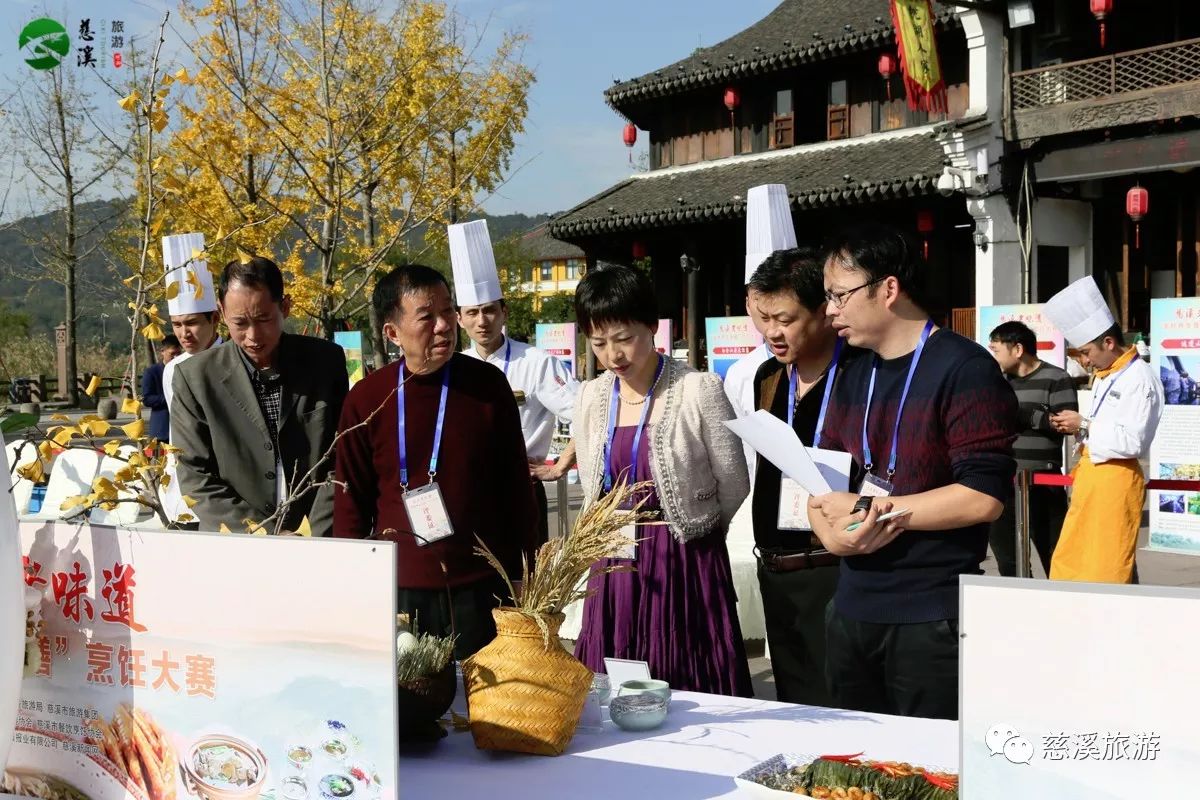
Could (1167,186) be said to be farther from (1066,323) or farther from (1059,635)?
(1059,635)

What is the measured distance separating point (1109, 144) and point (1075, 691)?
11065 millimetres

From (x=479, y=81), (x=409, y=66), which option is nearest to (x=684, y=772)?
(x=409, y=66)

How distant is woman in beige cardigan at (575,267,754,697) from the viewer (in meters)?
2.57

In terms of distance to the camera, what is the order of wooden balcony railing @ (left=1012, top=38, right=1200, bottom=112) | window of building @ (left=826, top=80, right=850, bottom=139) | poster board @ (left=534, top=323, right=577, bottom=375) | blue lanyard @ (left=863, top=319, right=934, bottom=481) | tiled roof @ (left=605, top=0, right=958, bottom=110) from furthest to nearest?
window of building @ (left=826, top=80, right=850, bottom=139) → tiled roof @ (left=605, top=0, right=958, bottom=110) → poster board @ (left=534, top=323, right=577, bottom=375) → wooden balcony railing @ (left=1012, top=38, right=1200, bottom=112) → blue lanyard @ (left=863, top=319, right=934, bottom=481)

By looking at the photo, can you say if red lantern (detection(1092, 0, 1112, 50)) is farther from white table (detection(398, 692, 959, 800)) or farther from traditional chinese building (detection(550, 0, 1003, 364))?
white table (detection(398, 692, 959, 800))

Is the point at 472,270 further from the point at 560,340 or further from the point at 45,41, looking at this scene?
the point at 560,340

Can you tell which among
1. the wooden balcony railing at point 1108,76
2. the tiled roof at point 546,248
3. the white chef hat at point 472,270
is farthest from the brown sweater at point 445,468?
the tiled roof at point 546,248

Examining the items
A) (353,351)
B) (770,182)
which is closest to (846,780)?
(353,351)

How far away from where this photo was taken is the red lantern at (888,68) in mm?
13046

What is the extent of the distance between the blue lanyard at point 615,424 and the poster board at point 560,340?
7.58 meters

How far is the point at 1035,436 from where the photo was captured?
5590mm

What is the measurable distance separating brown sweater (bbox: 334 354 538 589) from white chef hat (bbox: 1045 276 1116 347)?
3101 millimetres

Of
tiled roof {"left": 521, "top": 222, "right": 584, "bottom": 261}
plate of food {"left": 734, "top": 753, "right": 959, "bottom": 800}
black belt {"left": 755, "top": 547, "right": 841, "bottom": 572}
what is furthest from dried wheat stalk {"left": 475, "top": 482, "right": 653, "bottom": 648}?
tiled roof {"left": 521, "top": 222, "right": 584, "bottom": 261}

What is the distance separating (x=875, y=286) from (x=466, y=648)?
46.1 inches
